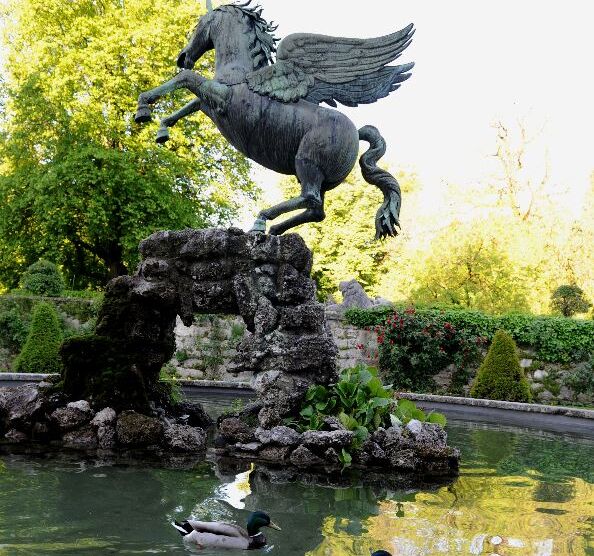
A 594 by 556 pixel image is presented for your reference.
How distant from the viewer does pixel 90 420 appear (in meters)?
6.20

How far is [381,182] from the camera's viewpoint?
23.1ft

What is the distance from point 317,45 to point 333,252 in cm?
2664

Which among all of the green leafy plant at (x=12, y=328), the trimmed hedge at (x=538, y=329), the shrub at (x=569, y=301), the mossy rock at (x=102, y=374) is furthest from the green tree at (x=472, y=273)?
the mossy rock at (x=102, y=374)

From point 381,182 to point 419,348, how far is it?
7816 millimetres

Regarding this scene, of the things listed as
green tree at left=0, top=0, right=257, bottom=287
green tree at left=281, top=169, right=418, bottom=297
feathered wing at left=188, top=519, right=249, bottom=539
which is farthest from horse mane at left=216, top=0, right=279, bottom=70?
green tree at left=281, top=169, right=418, bottom=297

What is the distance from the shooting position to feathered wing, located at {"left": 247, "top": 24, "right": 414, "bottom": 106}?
262 inches

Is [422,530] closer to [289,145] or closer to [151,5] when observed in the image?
[289,145]

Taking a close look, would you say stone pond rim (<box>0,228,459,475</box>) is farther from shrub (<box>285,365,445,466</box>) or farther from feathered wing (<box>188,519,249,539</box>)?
feathered wing (<box>188,519,249,539</box>)

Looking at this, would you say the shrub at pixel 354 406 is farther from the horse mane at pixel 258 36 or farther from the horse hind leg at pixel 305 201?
the horse mane at pixel 258 36

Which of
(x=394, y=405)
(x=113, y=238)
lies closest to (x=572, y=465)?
(x=394, y=405)

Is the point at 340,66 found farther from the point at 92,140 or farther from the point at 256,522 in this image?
the point at 92,140

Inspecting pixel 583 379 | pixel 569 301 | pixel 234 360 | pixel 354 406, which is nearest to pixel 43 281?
pixel 234 360

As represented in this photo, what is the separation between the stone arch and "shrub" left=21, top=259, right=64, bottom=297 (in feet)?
31.5

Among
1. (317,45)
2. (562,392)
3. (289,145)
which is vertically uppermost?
(317,45)
